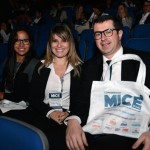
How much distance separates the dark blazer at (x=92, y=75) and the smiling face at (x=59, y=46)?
0.32 metres

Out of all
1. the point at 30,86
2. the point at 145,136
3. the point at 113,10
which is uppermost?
the point at 113,10

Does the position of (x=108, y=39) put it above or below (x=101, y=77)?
above

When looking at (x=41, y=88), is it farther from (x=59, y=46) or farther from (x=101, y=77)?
(x=101, y=77)

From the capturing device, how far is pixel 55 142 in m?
1.68

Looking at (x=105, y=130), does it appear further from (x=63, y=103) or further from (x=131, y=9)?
(x=131, y=9)

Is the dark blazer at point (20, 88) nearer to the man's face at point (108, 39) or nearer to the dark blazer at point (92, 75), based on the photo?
the dark blazer at point (92, 75)

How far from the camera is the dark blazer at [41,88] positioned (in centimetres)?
206

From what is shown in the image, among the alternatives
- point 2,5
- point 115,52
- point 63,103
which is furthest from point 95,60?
point 2,5

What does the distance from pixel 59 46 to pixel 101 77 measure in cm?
51

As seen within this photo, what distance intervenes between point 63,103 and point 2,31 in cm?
402

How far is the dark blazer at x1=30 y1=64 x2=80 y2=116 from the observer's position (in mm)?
2059

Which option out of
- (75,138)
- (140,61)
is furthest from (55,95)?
(140,61)

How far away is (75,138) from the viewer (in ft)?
5.13

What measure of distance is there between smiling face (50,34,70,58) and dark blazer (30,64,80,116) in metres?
0.15
